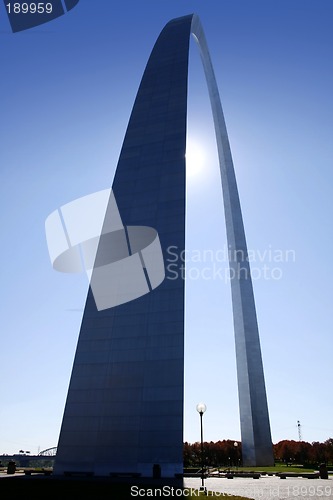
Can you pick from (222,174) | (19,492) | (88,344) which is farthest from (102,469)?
(222,174)

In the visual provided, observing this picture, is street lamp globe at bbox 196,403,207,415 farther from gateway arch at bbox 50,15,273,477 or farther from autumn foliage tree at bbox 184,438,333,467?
autumn foliage tree at bbox 184,438,333,467

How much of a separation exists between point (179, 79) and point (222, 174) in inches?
416

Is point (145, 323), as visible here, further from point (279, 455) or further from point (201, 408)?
point (279, 455)

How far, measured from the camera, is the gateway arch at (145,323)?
21.6 metres

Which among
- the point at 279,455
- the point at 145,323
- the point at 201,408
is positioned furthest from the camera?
the point at 279,455

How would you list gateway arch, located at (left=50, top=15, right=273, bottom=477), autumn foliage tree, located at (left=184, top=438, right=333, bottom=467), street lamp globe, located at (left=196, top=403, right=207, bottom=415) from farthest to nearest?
1. autumn foliage tree, located at (left=184, top=438, right=333, bottom=467)
2. gateway arch, located at (left=50, top=15, right=273, bottom=477)
3. street lamp globe, located at (left=196, top=403, right=207, bottom=415)

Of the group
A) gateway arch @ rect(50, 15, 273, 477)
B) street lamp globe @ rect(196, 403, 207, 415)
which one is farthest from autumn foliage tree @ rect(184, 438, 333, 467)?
street lamp globe @ rect(196, 403, 207, 415)

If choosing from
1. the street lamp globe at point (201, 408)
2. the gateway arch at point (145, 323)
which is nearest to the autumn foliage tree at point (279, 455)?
the gateway arch at point (145, 323)

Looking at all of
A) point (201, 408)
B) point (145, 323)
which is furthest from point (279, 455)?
point (201, 408)

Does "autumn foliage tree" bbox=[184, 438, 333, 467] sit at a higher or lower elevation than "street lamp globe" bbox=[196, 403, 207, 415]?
higher

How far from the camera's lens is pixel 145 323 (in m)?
23.9

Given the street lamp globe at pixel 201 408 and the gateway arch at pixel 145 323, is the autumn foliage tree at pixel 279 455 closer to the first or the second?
the gateway arch at pixel 145 323

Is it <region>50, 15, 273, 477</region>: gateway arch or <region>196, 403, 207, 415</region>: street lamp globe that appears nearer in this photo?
<region>196, 403, 207, 415</region>: street lamp globe

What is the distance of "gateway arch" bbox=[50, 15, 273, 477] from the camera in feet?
70.8
